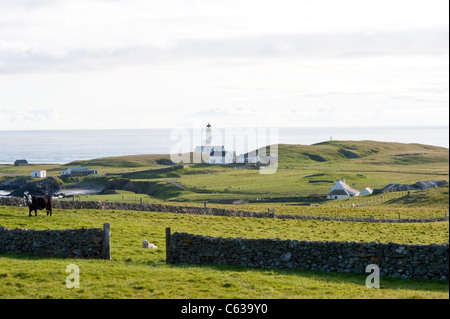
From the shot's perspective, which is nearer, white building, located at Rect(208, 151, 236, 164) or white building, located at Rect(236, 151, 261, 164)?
white building, located at Rect(208, 151, 236, 164)

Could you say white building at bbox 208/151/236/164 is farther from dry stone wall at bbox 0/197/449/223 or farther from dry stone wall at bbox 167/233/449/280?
dry stone wall at bbox 167/233/449/280

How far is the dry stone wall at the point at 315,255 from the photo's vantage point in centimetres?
1670

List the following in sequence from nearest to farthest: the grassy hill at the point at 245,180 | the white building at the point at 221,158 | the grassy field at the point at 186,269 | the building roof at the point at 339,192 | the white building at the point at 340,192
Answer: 1. the grassy field at the point at 186,269
2. the white building at the point at 340,192
3. the building roof at the point at 339,192
4. the grassy hill at the point at 245,180
5. the white building at the point at 221,158

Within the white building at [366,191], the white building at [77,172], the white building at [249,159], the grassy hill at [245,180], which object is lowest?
the white building at [366,191]

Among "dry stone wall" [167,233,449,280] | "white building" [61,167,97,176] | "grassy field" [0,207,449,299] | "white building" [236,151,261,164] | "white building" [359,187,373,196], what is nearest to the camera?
"grassy field" [0,207,449,299]

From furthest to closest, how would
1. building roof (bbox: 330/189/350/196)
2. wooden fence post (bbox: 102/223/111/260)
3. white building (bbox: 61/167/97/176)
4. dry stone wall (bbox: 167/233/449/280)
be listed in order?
1. white building (bbox: 61/167/97/176)
2. building roof (bbox: 330/189/350/196)
3. wooden fence post (bbox: 102/223/111/260)
4. dry stone wall (bbox: 167/233/449/280)

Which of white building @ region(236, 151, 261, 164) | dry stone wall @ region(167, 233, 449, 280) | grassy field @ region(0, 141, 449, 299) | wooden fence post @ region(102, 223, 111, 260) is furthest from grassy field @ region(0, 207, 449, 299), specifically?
white building @ region(236, 151, 261, 164)

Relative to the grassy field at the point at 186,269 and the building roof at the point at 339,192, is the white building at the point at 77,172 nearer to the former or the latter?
the building roof at the point at 339,192

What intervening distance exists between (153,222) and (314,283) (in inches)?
750

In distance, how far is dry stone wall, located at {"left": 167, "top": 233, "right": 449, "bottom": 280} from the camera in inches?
658

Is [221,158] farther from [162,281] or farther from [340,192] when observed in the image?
[162,281]

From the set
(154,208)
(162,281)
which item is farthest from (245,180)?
(162,281)

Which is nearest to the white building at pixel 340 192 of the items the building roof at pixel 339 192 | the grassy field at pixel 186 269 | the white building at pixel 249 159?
the building roof at pixel 339 192
